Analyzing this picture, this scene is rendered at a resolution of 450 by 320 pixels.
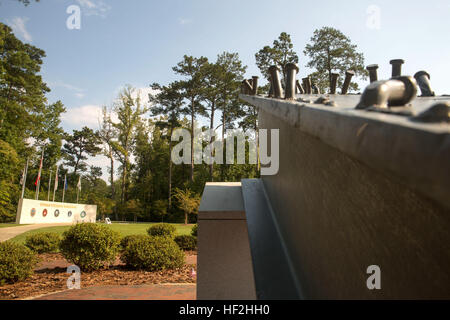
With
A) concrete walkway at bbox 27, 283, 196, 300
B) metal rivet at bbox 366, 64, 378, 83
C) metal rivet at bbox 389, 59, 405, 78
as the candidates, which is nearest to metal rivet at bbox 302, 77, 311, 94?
metal rivet at bbox 366, 64, 378, 83

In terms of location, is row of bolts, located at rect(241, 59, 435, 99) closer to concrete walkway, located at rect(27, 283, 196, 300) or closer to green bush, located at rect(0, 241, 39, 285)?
concrete walkway, located at rect(27, 283, 196, 300)

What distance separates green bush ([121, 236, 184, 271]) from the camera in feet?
23.8

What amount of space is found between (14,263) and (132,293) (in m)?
3.05

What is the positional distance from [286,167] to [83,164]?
4870 cm

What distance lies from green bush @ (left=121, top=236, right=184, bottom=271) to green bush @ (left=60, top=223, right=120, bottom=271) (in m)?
0.50

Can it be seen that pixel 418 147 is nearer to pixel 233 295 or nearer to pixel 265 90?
pixel 233 295

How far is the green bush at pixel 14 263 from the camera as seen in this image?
584 cm

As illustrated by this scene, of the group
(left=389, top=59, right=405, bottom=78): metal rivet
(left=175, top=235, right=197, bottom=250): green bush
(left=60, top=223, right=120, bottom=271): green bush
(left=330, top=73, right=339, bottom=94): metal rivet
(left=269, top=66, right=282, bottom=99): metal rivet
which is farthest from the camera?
(left=175, top=235, right=197, bottom=250): green bush

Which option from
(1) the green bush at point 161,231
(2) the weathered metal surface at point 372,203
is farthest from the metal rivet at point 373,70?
(1) the green bush at point 161,231

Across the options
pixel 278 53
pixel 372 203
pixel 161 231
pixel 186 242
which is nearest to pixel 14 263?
pixel 161 231

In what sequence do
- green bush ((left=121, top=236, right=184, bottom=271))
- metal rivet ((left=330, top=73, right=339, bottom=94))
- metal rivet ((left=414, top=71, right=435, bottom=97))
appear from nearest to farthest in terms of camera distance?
metal rivet ((left=414, top=71, right=435, bottom=97)) → metal rivet ((left=330, top=73, right=339, bottom=94)) → green bush ((left=121, top=236, right=184, bottom=271))

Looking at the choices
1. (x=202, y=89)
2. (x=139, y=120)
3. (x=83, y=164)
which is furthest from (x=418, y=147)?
(x=83, y=164)

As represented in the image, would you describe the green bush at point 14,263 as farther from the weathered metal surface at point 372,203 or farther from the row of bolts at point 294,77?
the weathered metal surface at point 372,203
